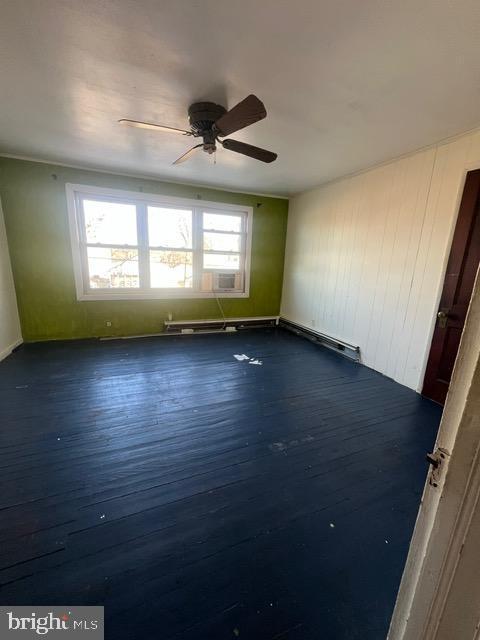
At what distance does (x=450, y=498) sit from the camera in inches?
19.2

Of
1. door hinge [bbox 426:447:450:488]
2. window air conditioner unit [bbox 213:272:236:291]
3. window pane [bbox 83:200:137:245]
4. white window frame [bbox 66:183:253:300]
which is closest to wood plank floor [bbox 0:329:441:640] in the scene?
door hinge [bbox 426:447:450:488]

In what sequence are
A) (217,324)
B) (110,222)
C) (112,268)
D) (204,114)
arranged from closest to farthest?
(204,114), (110,222), (112,268), (217,324)

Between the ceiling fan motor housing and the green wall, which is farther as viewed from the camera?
the green wall

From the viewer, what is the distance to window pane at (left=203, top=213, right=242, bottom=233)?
4.57 m

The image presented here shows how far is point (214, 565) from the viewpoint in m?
1.20

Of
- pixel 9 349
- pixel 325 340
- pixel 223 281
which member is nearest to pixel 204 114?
pixel 223 281

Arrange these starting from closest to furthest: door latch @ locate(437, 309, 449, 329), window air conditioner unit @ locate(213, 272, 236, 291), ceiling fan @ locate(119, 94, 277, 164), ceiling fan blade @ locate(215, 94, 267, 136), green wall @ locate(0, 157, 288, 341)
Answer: ceiling fan blade @ locate(215, 94, 267, 136), ceiling fan @ locate(119, 94, 277, 164), door latch @ locate(437, 309, 449, 329), green wall @ locate(0, 157, 288, 341), window air conditioner unit @ locate(213, 272, 236, 291)

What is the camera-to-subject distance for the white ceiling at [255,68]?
1.28 meters

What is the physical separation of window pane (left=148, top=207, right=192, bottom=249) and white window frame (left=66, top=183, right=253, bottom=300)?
0.09m

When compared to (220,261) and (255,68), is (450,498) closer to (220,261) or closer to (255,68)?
(255,68)

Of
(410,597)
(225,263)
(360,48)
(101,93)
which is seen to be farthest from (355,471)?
(225,263)

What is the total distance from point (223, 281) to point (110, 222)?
199 centimetres

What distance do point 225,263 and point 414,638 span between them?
466 centimetres

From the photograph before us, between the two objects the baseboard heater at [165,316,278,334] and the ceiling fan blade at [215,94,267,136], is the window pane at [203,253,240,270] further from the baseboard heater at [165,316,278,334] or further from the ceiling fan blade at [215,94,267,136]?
the ceiling fan blade at [215,94,267,136]
